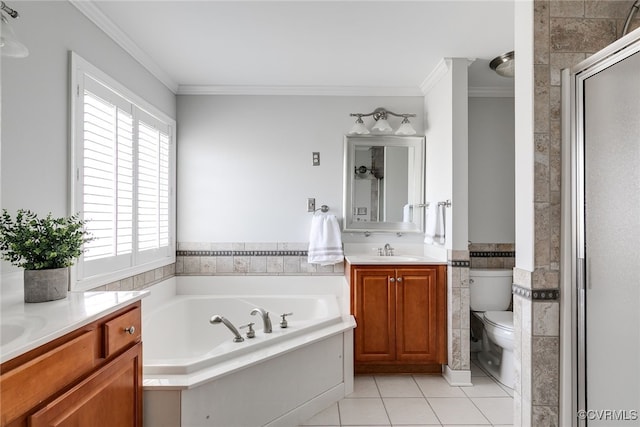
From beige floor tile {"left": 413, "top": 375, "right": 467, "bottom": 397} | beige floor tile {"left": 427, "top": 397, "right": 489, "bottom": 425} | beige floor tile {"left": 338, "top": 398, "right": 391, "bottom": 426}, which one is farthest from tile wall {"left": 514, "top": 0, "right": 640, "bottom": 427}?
beige floor tile {"left": 413, "top": 375, "right": 467, "bottom": 397}

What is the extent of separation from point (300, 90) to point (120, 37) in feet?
4.84

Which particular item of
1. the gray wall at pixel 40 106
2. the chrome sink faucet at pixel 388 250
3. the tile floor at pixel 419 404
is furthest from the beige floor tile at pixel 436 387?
the gray wall at pixel 40 106

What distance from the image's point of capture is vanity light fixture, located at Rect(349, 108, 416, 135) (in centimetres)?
321

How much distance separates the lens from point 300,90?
3.31 m

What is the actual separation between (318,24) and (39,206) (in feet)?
5.95

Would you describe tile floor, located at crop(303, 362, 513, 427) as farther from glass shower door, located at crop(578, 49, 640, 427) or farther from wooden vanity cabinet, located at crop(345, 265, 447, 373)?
glass shower door, located at crop(578, 49, 640, 427)

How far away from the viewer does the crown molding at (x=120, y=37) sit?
2014 mm

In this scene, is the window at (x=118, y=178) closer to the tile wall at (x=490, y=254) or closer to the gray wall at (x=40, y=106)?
the gray wall at (x=40, y=106)

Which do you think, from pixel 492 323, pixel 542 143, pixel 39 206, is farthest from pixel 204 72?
pixel 492 323

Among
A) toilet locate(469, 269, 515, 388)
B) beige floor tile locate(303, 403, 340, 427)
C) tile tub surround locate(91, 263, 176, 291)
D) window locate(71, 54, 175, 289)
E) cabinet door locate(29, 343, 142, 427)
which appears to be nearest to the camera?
cabinet door locate(29, 343, 142, 427)

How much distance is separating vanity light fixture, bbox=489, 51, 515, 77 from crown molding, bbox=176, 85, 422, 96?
70 cm

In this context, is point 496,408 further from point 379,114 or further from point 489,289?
point 379,114

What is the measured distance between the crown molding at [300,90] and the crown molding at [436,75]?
108mm

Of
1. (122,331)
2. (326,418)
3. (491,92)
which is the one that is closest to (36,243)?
(122,331)
